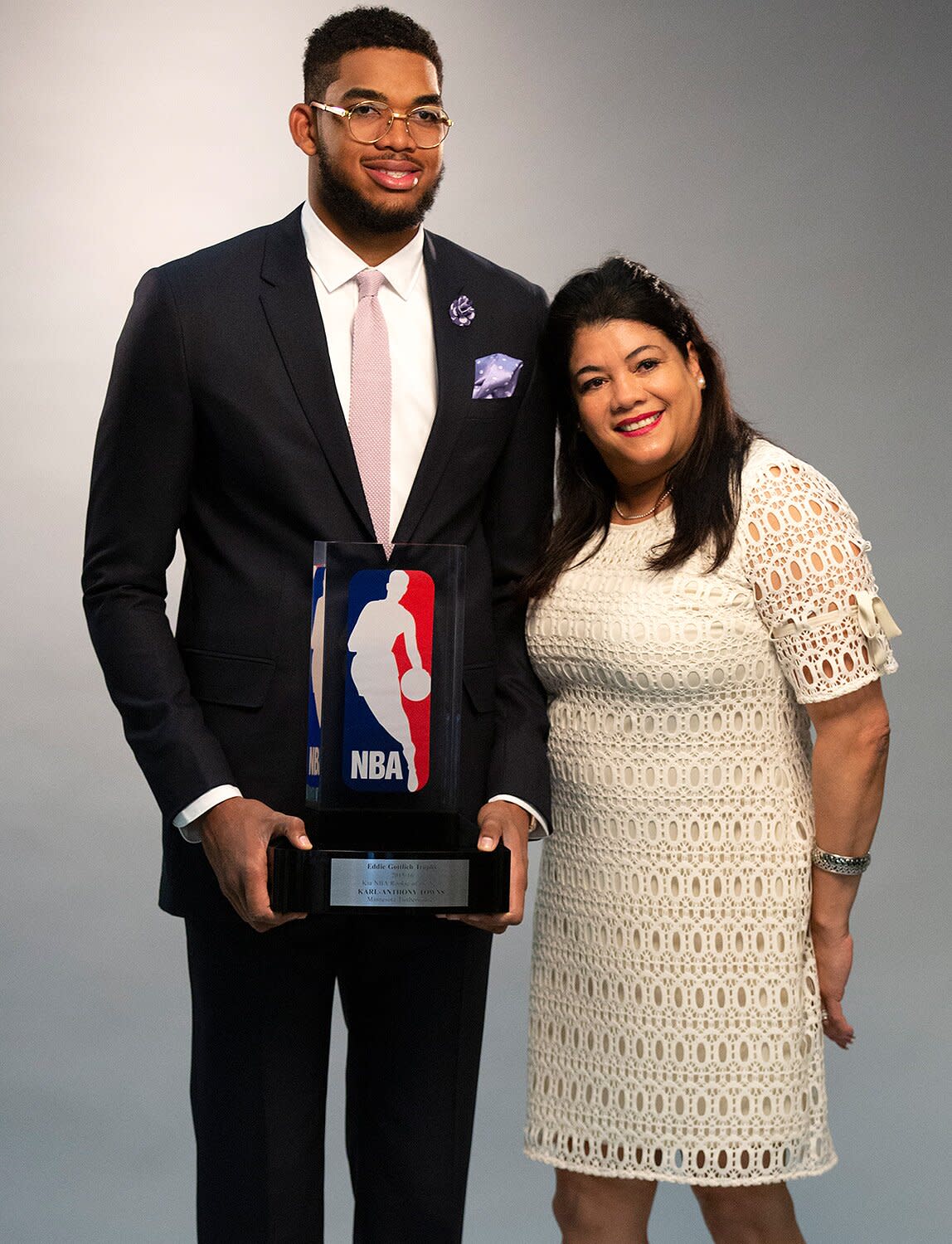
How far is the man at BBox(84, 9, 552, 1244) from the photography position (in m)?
1.99

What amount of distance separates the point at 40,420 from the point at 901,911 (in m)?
2.17

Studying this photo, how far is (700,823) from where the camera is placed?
2184mm

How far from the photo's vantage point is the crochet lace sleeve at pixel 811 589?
2.13 metres

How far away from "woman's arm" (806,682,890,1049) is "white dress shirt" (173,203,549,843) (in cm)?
39

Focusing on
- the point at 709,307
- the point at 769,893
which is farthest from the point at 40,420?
the point at 769,893

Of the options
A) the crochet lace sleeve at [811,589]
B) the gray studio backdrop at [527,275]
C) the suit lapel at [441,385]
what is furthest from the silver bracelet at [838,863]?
the gray studio backdrop at [527,275]

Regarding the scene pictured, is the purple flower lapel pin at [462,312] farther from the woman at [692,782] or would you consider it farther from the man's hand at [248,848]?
the man's hand at [248,848]

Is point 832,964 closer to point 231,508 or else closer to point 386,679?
point 386,679

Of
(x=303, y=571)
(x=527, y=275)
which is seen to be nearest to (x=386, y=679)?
(x=303, y=571)

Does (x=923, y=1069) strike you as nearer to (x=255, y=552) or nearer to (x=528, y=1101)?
(x=528, y=1101)

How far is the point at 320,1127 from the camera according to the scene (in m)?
2.13

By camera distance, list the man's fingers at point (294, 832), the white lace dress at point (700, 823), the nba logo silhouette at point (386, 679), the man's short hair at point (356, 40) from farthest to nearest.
A: the white lace dress at point (700, 823)
the man's short hair at point (356, 40)
the nba logo silhouette at point (386, 679)
the man's fingers at point (294, 832)

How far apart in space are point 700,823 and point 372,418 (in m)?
0.66

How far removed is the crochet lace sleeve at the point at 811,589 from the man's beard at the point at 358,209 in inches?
21.5
